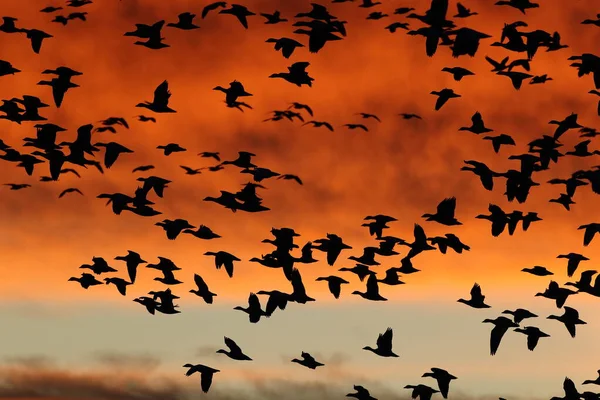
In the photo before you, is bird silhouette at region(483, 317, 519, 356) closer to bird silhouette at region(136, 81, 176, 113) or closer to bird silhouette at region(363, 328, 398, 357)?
bird silhouette at region(363, 328, 398, 357)

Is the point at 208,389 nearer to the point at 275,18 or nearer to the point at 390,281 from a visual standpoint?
the point at 390,281

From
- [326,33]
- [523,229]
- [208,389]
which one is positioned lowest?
[208,389]

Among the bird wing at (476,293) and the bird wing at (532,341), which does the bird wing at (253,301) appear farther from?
the bird wing at (532,341)

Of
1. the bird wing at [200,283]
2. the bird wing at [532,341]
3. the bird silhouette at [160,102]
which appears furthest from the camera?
the bird wing at [200,283]

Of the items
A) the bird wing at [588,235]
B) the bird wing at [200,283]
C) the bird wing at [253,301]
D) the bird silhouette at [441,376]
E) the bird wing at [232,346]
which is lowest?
the bird silhouette at [441,376]

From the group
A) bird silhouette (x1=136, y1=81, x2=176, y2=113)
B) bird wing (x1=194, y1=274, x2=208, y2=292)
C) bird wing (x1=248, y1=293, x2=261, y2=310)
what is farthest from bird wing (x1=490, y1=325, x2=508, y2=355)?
bird silhouette (x1=136, y1=81, x2=176, y2=113)

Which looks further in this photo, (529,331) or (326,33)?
(529,331)

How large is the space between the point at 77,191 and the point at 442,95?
Answer: 65.8 feet

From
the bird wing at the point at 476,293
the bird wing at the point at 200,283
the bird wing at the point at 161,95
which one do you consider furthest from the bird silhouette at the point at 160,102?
the bird wing at the point at 476,293

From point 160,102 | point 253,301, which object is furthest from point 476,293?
point 160,102

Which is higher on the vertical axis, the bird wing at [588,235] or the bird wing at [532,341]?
the bird wing at [588,235]

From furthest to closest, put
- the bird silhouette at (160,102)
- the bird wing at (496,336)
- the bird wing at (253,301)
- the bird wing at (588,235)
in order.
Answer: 1. the bird wing at (253,301)
2. the bird wing at (588,235)
3. the bird wing at (496,336)
4. the bird silhouette at (160,102)

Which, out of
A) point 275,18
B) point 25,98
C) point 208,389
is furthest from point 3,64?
point 208,389

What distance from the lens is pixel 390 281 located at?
276ft
